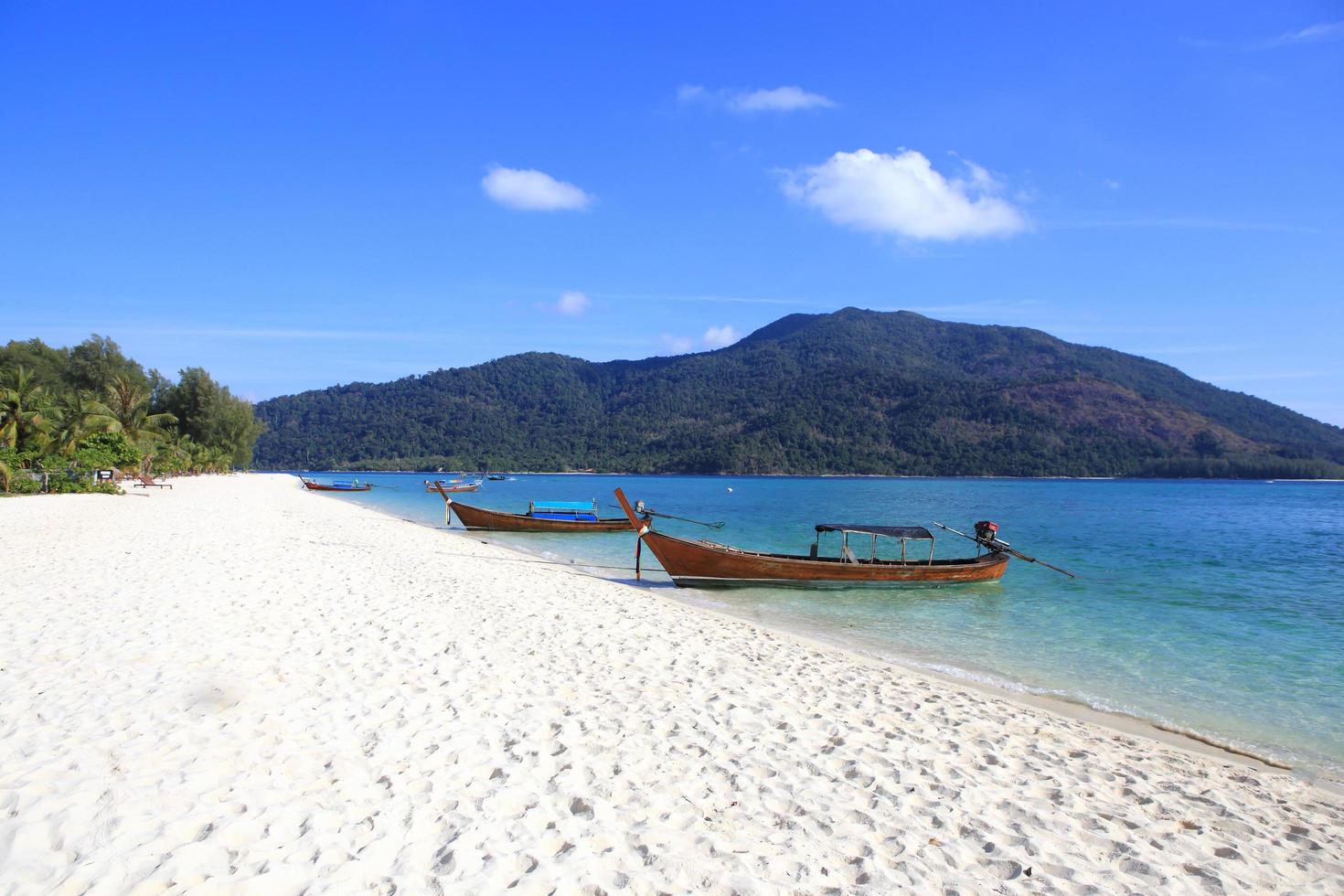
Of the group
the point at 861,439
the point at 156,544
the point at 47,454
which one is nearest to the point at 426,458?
the point at 861,439

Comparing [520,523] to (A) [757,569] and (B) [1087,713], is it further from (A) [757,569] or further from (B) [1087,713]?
(B) [1087,713]

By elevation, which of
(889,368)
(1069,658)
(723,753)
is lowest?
(1069,658)

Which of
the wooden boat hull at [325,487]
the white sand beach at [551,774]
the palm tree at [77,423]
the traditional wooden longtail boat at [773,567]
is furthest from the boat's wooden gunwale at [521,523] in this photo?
the wooden boat hull at [325,487]

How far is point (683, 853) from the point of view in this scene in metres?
3.93

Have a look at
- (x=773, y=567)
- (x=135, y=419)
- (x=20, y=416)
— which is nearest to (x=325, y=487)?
(x=135, y=419)

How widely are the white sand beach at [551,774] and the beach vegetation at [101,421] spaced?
3039 cm

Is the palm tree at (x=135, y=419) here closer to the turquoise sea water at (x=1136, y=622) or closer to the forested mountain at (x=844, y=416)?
the turquoise sea water at (x=1136, y=622)

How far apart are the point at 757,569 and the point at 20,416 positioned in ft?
113

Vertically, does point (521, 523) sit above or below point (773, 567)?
below

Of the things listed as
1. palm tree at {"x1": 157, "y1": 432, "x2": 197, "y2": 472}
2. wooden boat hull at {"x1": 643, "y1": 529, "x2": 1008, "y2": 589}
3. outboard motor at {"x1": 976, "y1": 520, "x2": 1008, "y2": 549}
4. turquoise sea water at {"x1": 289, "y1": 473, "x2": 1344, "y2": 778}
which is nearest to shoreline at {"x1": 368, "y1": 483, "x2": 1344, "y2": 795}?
turquoise sea water at {"x1": 289, "y1": 473, "x2": 1344, "y2": 778}

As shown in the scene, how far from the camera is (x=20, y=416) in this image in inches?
1239

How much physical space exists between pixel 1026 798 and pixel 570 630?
237 inches

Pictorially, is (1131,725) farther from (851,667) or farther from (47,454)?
(47,454)

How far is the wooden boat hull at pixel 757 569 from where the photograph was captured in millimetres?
16516
